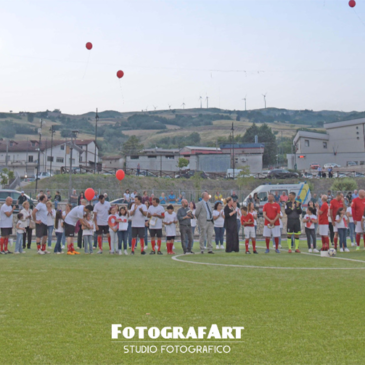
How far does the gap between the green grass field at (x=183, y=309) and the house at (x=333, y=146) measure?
80.2 m

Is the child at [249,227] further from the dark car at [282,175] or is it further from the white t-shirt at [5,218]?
the dark car at [282,175]

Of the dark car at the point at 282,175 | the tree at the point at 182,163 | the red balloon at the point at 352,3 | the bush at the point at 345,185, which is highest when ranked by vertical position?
the tree at the point at 182,163

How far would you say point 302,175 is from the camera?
7138cm

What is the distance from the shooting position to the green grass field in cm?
563

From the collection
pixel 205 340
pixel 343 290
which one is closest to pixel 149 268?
pixel 343 290

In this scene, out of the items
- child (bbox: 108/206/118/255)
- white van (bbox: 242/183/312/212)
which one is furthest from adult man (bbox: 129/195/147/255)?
white van (bbox: 242/183/312/212)

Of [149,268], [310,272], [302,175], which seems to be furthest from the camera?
[302,175]

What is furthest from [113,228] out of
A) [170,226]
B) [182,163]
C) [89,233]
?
[182,163]

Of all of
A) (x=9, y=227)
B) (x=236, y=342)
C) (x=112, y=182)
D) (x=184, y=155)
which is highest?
(x=184, y=155)

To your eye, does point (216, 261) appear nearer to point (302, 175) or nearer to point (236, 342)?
point (236, 342)

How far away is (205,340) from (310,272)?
21.6 ft

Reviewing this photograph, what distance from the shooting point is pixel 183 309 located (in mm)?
7773

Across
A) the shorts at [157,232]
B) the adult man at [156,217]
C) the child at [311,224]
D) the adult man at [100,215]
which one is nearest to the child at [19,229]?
the adult man at [100,215]

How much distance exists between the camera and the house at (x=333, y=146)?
93.2m
